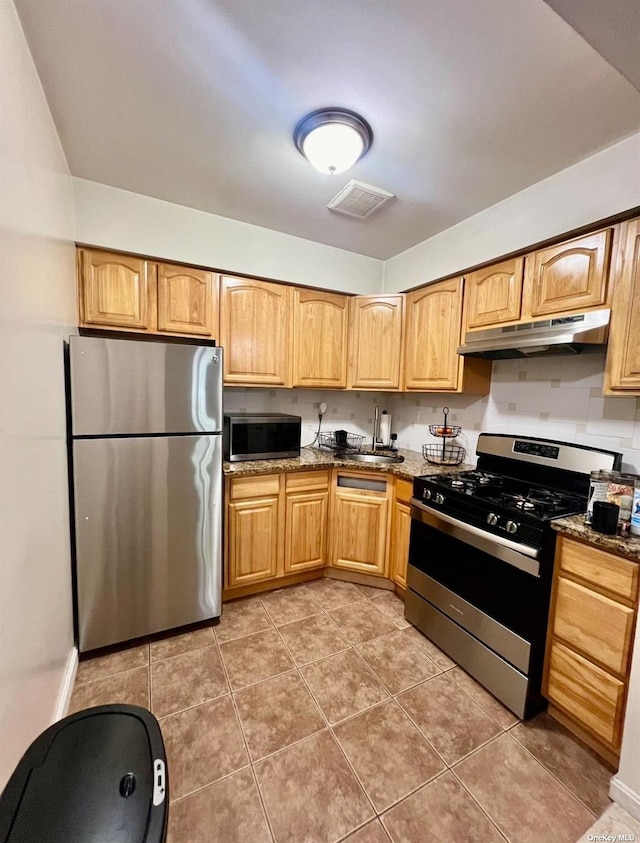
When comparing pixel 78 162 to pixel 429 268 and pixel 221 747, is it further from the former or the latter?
pixel 221 747

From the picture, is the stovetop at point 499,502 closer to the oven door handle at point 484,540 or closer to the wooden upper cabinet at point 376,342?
the oven door handle at point 484,540

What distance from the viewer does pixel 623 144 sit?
1.45 m

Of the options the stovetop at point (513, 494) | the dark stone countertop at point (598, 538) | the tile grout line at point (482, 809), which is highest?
the stovetop at point (513, 494)

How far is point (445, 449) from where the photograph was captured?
2.60m

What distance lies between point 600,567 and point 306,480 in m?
1.61

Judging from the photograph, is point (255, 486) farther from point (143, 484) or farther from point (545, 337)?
point (545, 337)

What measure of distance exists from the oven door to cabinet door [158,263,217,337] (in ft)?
5.75

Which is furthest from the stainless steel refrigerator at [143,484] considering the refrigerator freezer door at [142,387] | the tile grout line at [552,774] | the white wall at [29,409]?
the tile grout line at [552,774]

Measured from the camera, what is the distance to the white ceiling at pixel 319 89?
1.03 m

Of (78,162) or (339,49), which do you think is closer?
(339,49)

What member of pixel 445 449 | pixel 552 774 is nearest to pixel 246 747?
pixel 552 774

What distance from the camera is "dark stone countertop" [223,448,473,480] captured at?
2199 mm

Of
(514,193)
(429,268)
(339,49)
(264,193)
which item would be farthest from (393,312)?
(339,49)

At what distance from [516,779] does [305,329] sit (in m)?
2.55
